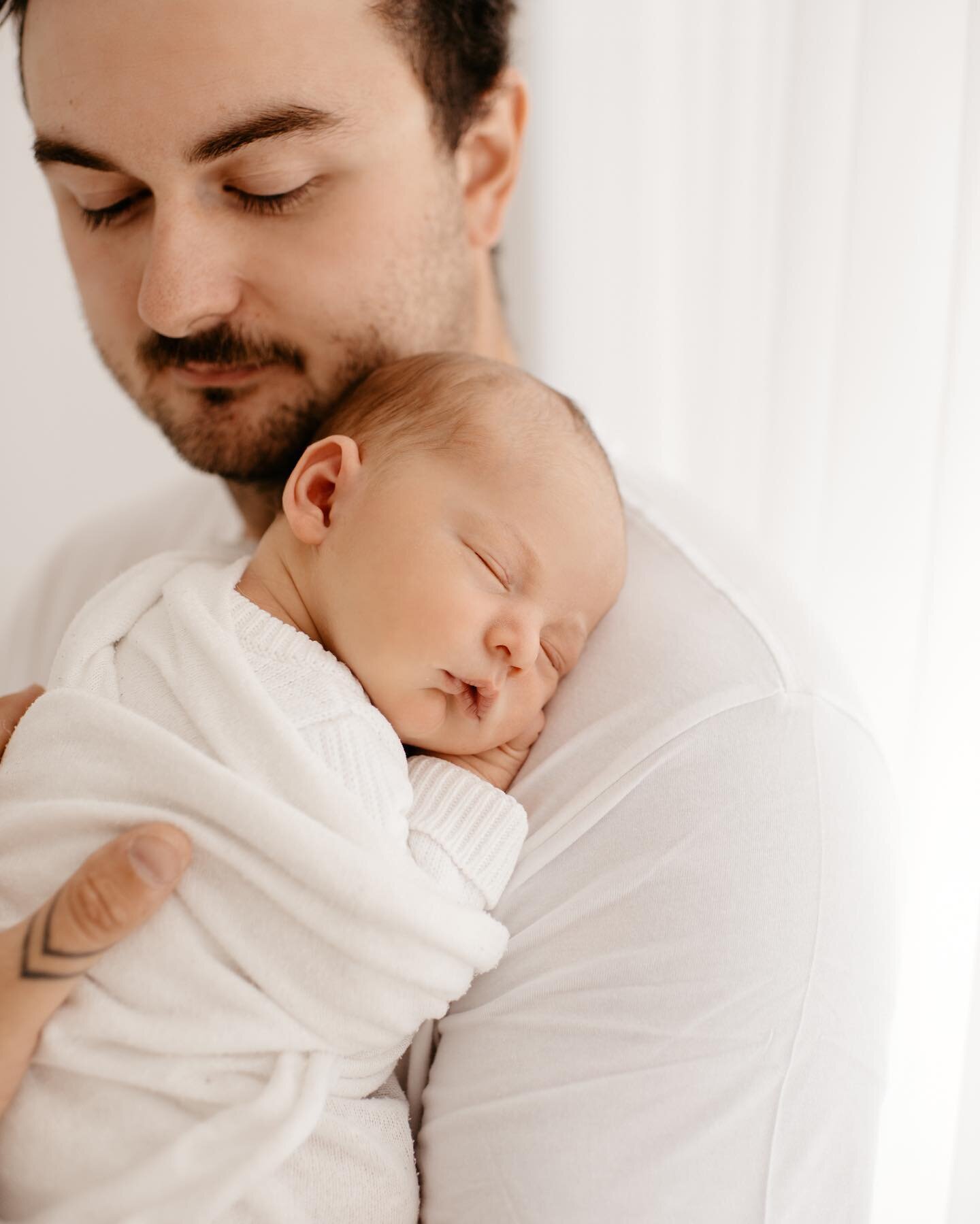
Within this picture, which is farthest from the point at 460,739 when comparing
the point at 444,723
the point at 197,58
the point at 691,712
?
the point at 197,58

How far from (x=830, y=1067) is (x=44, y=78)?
1.48m

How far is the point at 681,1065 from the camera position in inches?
37.2

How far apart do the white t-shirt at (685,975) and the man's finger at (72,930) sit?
319 millimetres

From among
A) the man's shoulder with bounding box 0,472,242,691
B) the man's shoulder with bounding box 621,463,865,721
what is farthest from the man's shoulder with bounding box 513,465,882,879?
the man's shoulder with bounding box 0,472,242,691

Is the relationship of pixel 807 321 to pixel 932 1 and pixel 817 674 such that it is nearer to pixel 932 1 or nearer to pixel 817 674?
pixel 932 1

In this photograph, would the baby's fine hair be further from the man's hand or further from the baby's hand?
the man's hand

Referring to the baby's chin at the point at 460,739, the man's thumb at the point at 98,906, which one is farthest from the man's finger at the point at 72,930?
the baby's chin at the point at 460,739

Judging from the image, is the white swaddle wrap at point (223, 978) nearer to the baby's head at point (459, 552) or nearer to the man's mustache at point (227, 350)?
the baby's head at point (459, 552)

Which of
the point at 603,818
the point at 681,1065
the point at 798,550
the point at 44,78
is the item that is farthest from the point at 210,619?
the point at 798,550

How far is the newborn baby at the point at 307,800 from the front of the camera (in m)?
0.94

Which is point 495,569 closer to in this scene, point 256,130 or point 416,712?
point 416,712

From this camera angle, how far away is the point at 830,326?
1737 mm

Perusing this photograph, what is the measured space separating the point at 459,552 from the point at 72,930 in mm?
508

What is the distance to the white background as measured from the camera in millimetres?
1480
